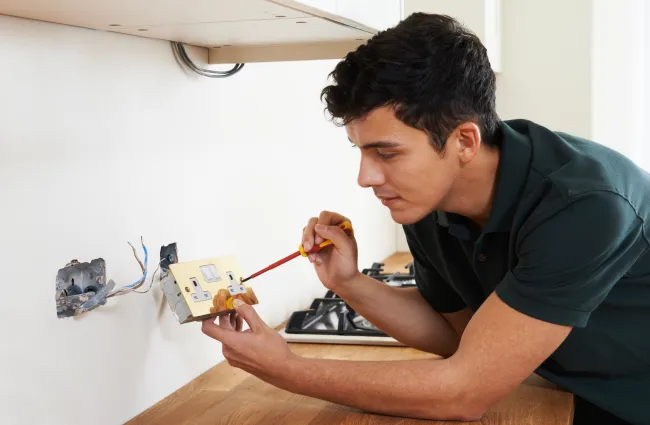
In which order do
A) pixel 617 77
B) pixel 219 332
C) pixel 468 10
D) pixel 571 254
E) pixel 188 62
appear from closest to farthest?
pixel 571 254, pixel 219 332, pixel 188 62, pixel 468 10, pixel 617 77

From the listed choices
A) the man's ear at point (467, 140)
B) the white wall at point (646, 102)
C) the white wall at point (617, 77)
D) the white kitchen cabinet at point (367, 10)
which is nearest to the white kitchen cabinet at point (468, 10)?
the white wall at point (617, 77)

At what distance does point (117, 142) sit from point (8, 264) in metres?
0.30

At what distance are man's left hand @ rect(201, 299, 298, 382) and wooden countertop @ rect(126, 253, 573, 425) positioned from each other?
0.08 meters

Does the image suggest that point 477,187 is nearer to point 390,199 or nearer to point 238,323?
point 390,199

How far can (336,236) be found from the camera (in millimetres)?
1514

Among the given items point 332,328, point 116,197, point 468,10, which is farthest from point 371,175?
point 468,10

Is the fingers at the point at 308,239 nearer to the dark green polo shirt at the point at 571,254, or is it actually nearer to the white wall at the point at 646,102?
the dark green polo shirt at the point at 571,254

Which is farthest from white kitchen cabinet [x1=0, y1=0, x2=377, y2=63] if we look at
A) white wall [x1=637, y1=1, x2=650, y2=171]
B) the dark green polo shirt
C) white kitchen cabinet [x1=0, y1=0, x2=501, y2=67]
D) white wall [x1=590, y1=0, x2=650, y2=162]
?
white wall [x1=637, y1=1, x2=650, y2=171]

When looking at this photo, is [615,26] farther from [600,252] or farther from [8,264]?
[8,264]

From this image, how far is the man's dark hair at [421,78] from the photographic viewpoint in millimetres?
1225

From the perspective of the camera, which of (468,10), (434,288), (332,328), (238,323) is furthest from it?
(468,10)

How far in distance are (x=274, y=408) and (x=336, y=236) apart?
34 centimetres

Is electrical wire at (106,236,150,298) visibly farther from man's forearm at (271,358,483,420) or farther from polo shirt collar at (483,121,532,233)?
polo shirt collar at (483,121,532,233)

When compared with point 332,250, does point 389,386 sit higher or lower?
lower
